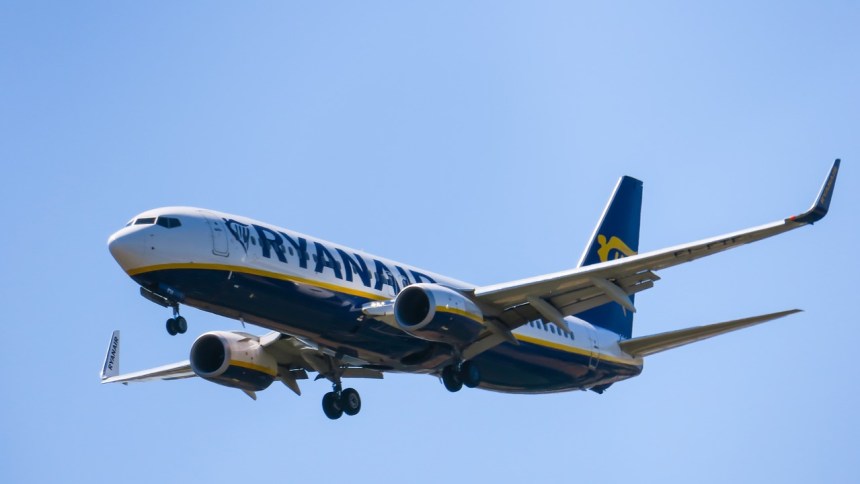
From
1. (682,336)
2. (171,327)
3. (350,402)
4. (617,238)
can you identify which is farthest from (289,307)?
(617,238)

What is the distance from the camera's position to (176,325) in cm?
3275

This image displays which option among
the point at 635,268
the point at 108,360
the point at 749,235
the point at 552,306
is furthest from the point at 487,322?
the point at 108,360

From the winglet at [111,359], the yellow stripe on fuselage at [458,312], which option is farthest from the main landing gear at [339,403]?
the winglet at [111,359]

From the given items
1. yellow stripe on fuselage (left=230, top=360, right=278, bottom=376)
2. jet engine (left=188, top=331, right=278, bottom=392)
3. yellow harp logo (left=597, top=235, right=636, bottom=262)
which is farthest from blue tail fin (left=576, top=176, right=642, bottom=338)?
jet engine (left=188, top=331, right=278, bottom=392)

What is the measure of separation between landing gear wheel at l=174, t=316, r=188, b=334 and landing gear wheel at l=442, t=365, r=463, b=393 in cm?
812

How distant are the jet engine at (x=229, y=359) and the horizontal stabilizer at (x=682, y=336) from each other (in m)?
11.6

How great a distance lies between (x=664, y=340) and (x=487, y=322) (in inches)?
256

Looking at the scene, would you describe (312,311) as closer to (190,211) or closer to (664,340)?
(190,211)

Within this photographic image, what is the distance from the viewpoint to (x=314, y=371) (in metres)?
40.6

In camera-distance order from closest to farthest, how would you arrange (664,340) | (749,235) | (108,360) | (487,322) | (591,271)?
(749,235) < (591,271) < (487,322) < (664,340) < (108,360)

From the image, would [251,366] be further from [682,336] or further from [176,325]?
[682,336]

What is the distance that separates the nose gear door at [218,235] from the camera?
33094 mm

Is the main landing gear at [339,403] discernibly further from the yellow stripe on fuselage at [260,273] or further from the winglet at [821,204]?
the winglet at [821,204]

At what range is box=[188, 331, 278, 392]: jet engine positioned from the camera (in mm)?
39312
